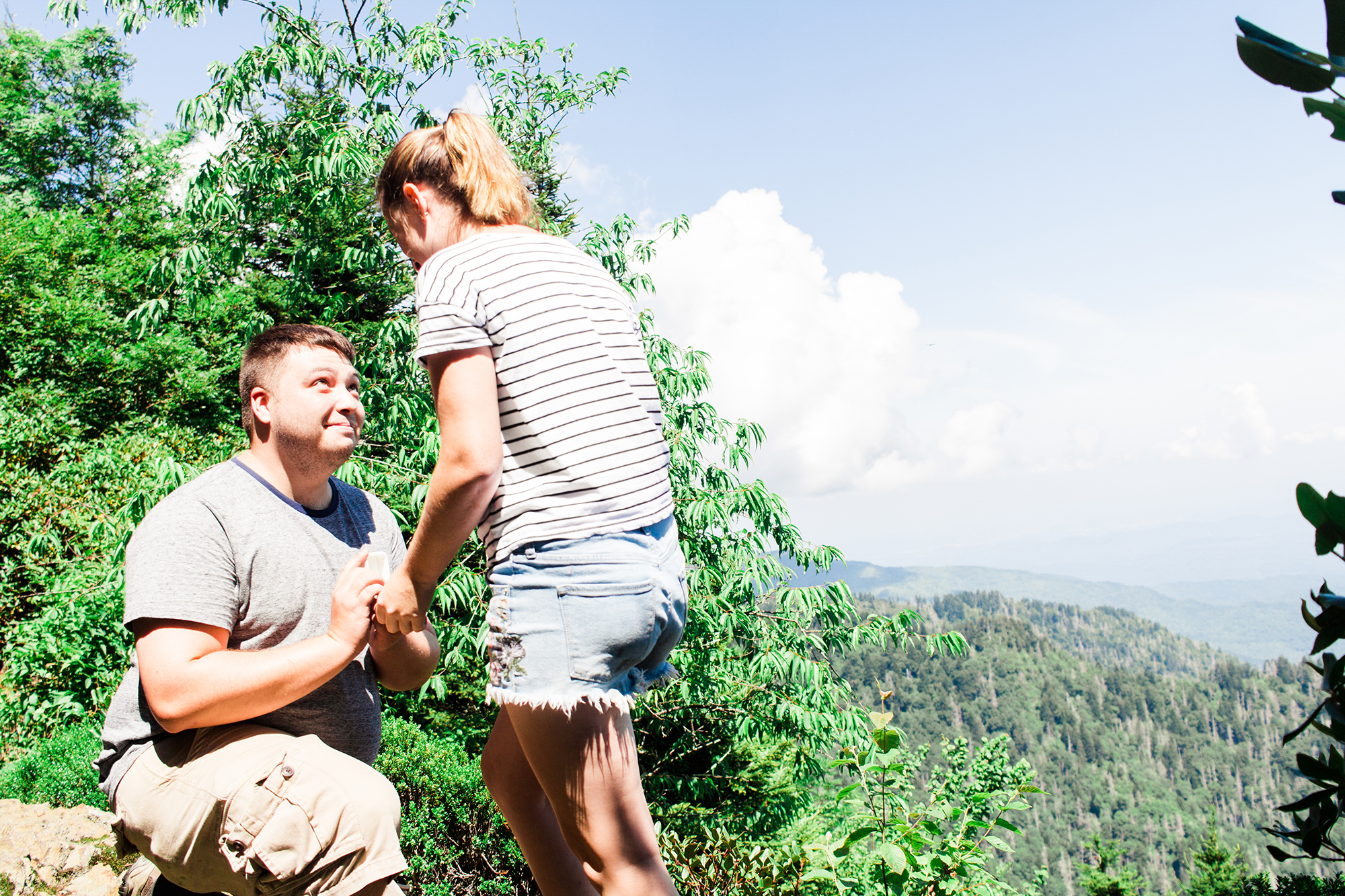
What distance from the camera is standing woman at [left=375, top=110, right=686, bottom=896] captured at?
151 centimetres

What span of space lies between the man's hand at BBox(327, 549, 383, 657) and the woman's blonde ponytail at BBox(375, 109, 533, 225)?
795 mm

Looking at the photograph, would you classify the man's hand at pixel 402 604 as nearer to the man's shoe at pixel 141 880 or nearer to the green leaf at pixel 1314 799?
the man's shoe at pixel 141 880

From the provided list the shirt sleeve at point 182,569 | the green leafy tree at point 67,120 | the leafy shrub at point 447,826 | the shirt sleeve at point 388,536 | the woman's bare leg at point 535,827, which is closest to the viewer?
the shirt sleeve at point 182,569

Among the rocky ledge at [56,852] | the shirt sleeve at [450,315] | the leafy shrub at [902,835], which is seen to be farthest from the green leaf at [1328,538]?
the rocky ledge at [56,852]

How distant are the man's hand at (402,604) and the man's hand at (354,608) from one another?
10 centimetres

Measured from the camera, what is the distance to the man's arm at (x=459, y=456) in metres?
1.46

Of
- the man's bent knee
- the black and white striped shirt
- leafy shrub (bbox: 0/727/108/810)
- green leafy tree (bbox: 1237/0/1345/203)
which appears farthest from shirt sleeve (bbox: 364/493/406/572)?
leafy shrub (bbox: 0/727/108/810)

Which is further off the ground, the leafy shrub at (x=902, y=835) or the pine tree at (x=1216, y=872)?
the leafy shrub at (x=902, y=835)

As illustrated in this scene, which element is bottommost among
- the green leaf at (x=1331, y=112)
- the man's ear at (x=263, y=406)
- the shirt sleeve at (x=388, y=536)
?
the shirt sleeve at (x=388, y=536)

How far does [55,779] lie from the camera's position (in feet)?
14.1

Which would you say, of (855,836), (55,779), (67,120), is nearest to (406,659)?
(855,836)

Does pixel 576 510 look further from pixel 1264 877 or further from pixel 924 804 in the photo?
pixel 1264 877

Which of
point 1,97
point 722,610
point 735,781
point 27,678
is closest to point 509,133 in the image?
point 722,610

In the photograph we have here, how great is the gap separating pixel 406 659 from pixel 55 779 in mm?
3574
